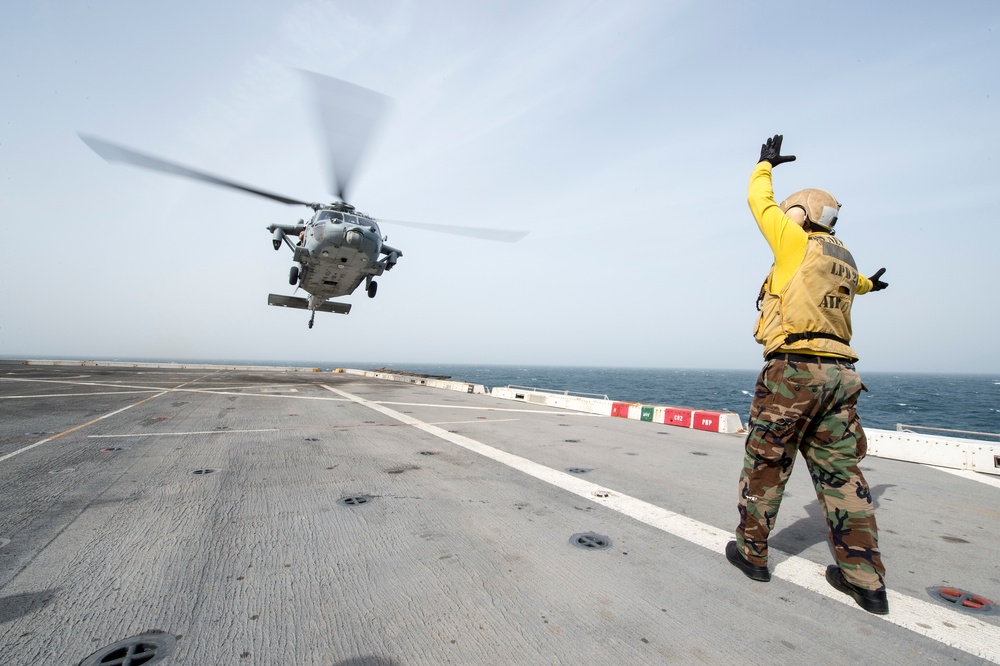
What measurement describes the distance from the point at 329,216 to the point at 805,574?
16.7 metres

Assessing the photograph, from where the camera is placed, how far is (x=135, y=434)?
675cm

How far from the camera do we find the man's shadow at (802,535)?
3.03 metres

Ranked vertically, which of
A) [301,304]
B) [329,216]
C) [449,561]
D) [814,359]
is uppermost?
[329,216]

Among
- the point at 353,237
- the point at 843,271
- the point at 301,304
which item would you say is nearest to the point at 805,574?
the point at 843,271

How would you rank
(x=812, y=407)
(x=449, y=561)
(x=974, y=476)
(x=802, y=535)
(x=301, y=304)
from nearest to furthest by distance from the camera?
(x=812, y=407)
(x=449, y=561)
(x=802, y=535)
(x=974, y=476)
(x=301, y=304)

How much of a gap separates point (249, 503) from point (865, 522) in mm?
4478

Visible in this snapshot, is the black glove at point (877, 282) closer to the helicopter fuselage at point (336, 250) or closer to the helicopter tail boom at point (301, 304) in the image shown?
the helicopter fuselage at point (336, 250)

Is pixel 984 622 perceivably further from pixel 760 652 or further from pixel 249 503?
pixel 249 503

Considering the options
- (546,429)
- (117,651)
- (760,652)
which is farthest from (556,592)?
(546,429)

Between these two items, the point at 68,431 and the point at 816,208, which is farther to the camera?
the point at 68,431

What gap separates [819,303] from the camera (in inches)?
101

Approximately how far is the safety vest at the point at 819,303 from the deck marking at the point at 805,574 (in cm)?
133

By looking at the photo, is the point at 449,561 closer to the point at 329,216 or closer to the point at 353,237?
the point at 353,237

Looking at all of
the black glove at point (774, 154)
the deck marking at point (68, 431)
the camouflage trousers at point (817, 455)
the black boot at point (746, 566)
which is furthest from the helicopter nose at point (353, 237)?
the black boot at point (746, 566)
